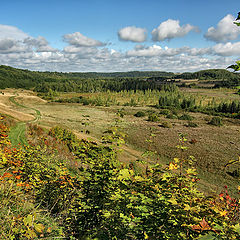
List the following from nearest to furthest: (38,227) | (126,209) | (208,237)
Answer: (208,237)
(38,227)
(126,209)

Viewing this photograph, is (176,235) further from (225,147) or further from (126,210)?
(225,147)

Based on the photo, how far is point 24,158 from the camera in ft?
24.8

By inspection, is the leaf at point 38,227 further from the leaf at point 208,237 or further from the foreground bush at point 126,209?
the leaf at point 208,237

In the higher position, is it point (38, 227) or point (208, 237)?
point (208, 237)

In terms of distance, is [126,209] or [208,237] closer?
[208,237]

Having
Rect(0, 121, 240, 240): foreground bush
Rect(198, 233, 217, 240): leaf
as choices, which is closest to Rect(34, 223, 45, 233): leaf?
Rect(0, 121, 240, 240): foreground bush

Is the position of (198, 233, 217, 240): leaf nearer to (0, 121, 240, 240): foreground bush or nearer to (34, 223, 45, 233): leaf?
(0, 121, 240, 240): foreground bush

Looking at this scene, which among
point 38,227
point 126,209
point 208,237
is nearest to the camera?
point 208,237

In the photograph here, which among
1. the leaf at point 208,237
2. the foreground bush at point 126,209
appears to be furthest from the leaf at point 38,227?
the leaf at point 208,237

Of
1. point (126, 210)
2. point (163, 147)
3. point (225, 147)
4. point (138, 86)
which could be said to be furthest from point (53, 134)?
point (138, 86)

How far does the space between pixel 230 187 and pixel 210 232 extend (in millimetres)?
21195

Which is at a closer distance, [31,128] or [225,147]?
[31,128]

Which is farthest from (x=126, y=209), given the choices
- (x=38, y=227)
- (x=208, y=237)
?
(x=38, y=227)

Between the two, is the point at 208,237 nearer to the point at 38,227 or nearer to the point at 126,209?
the point at 126,209
